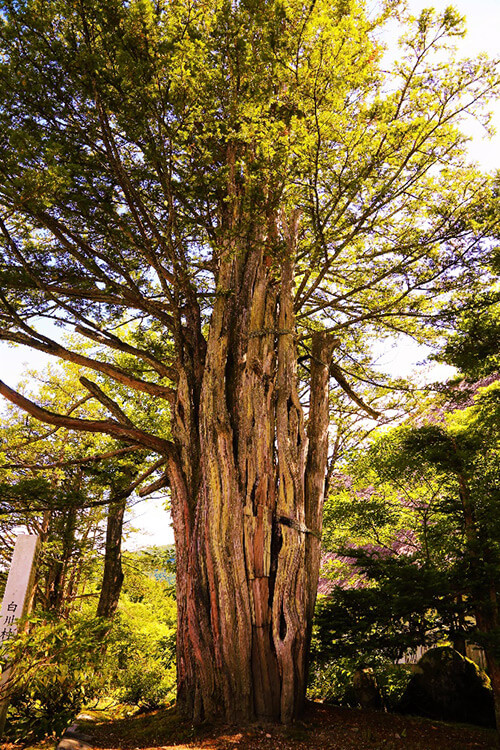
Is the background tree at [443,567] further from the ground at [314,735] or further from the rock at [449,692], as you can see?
the rock at [449,692]

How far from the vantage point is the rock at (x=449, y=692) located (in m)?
5.16

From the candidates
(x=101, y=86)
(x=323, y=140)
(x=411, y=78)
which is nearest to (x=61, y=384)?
(x=101, y=86)

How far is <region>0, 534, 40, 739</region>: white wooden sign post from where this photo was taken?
12.1 feet

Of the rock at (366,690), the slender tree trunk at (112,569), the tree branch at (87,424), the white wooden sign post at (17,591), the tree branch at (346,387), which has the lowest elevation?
the rock at (366,690)

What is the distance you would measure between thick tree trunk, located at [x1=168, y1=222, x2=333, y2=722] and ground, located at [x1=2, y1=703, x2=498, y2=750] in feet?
0.69

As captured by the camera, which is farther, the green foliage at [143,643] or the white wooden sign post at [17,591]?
the green foliage at [143,643]

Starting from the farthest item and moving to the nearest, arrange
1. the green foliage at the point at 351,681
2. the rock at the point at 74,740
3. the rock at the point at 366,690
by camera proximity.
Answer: the rock at the point at 366,690 → the green foliage at the point at 351,681 → the rock at the point at 74,740

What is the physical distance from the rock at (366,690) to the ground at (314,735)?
0.86m

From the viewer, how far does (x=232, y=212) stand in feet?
19.1

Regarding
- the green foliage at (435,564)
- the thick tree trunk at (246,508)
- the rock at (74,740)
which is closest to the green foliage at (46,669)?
the rock at (74,740)

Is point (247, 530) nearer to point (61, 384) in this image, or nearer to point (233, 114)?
point (233, 114)

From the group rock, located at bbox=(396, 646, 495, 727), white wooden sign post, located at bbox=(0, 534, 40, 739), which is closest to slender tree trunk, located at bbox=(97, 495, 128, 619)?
white wooden sign post, located at bbox=(0, 534, 40, 739)

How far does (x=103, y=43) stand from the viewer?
3.88m

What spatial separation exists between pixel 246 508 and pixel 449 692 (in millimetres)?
3394
